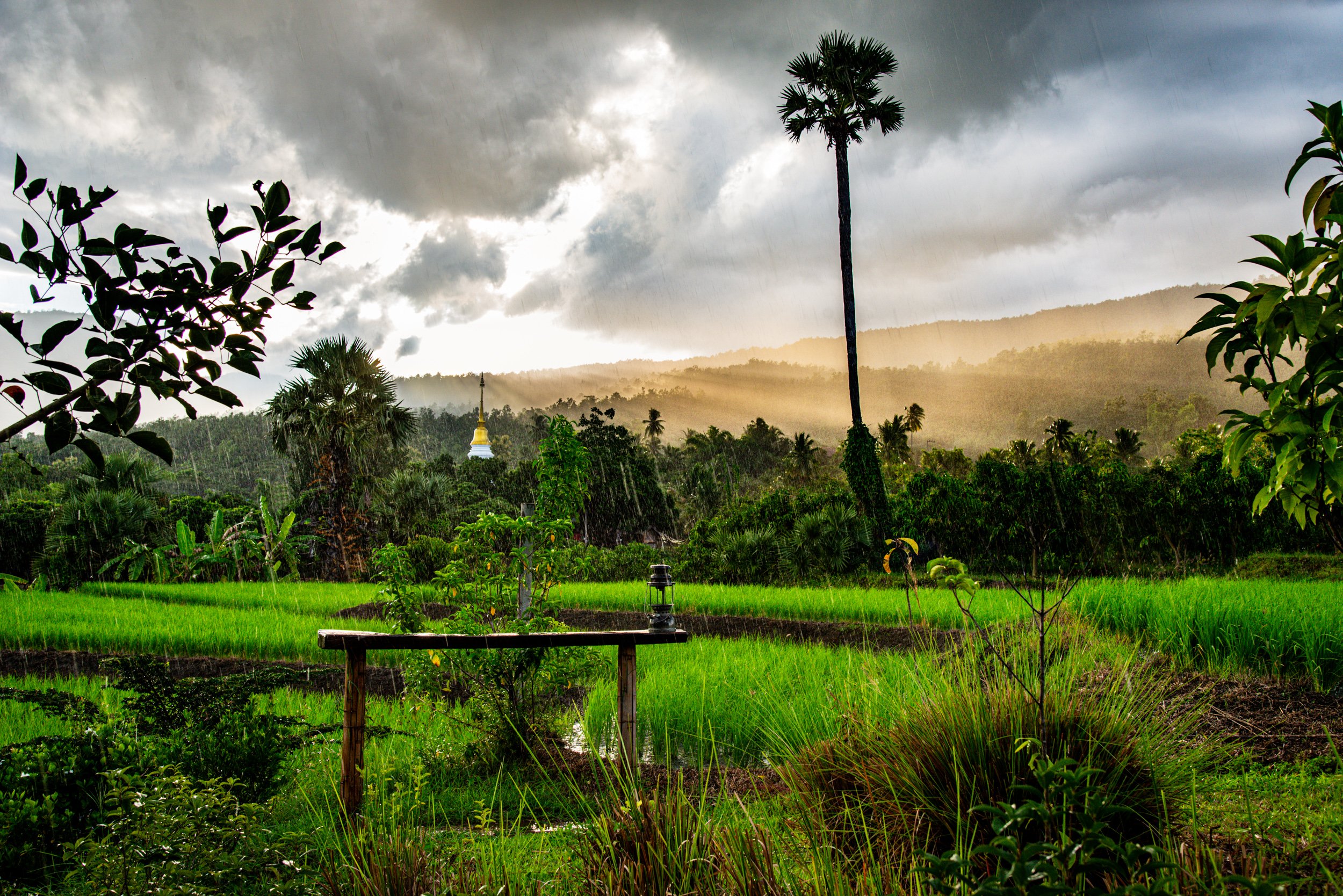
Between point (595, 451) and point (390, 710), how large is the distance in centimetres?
2138

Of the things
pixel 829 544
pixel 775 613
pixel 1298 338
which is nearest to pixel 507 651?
pixel 1298 338

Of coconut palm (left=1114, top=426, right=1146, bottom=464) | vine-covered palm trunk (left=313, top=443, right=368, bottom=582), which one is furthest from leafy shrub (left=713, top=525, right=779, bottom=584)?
coconut palm (left=1114, top=426, right=1146, bottom=464)

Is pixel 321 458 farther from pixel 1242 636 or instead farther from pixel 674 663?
pixel 1242 636

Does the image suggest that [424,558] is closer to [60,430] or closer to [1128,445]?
[60,430]

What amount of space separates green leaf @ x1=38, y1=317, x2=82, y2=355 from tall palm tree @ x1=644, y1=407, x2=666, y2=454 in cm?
5509

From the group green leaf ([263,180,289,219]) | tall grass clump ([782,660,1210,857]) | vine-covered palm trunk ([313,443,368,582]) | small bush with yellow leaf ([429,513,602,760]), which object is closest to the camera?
green leaf ([263,180,289,219])

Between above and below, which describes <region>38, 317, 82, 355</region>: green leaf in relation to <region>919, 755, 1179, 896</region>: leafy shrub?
above

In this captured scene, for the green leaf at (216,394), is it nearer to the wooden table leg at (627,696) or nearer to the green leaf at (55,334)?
the green leaf at (55,334)

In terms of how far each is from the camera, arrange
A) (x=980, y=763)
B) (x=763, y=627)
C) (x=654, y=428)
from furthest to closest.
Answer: (x=654, y=428) → (x=763, y=627) → (x=980, y=763)

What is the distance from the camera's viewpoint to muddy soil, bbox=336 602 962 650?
818cm

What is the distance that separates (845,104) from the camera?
1895 centimetres

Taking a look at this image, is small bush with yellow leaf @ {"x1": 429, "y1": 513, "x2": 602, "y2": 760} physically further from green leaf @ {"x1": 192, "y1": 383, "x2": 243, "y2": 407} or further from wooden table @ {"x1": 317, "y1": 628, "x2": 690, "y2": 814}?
green leaf @ {"x1": 192, "y1": 383, "x2": 243, "y2": 407}

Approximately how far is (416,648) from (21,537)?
19400 millimetres

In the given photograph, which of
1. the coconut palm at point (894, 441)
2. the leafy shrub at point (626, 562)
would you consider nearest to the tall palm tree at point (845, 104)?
the leafy shrub at point (626, 562)
